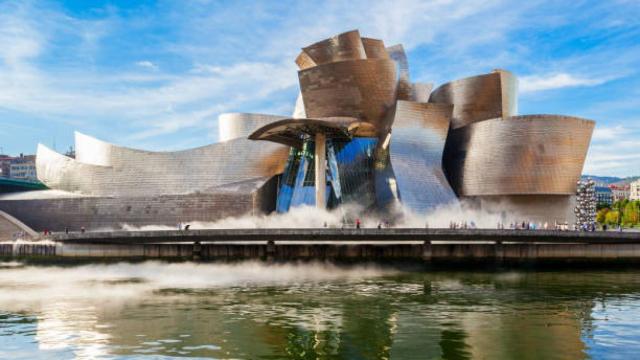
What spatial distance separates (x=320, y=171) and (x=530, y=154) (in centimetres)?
1670

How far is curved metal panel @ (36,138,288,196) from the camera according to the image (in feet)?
162

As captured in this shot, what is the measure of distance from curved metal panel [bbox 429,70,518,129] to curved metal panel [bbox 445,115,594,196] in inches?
134

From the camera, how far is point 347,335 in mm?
14953

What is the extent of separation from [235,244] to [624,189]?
170m

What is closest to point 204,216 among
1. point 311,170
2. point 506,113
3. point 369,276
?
point 311,170

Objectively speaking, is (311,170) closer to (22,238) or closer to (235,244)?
(235,244)

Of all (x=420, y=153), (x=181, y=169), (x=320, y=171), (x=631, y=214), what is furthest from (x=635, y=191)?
(x=181, y=169)

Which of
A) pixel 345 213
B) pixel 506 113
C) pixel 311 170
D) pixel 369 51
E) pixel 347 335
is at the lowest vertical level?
pixel 347 335

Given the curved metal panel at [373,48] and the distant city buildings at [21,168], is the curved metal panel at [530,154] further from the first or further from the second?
the distant city buildings at [21,168]

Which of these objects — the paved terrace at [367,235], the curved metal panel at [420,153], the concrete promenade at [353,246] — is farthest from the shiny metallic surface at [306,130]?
the paved terrace at [367,235]

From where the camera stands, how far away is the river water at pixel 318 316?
13375 millimetres

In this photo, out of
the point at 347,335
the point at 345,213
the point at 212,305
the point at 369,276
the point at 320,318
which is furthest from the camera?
the point at 345,213

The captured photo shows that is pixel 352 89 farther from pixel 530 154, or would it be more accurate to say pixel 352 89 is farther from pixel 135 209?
pixel 135 209

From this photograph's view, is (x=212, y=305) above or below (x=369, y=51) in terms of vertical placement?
below
